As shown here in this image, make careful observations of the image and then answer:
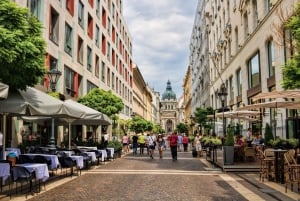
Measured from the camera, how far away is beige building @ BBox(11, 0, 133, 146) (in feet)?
77.9

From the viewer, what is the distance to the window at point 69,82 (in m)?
27.4

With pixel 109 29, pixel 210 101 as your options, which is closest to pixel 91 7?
pixel 109 29

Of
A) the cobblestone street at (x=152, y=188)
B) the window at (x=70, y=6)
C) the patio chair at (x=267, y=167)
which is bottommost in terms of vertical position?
the cobblestone street at (x=152, y=188)

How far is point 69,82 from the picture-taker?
92.7 ft

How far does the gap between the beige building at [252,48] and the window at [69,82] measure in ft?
40.3

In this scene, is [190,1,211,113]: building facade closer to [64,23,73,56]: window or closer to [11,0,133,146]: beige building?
[11,0,133,146]: beige building

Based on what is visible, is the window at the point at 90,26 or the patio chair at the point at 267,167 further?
the window at the point at 90,26

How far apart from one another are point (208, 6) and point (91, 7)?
2237 centimetres

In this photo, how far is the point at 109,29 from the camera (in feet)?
149

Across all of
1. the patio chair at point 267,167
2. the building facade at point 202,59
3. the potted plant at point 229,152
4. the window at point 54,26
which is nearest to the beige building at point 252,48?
the patio chair at point 267,167

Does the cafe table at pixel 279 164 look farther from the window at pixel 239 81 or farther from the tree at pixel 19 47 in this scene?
the window at pixel 239 81

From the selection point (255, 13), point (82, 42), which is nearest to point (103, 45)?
point (82, 42)

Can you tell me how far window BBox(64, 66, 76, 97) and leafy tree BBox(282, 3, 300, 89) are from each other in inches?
737

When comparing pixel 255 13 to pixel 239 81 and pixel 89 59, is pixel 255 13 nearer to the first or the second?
pixel 239 81
